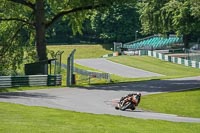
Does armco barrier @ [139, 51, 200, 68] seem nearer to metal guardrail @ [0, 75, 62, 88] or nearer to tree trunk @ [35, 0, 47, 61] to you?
tree trunk @ [35, 0, 47, 61]

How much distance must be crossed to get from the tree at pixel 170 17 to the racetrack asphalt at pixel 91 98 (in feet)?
144

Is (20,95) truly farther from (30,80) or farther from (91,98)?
(30,80)

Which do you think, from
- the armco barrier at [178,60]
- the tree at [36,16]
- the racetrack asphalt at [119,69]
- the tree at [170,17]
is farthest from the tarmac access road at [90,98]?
the tree at [170,17]

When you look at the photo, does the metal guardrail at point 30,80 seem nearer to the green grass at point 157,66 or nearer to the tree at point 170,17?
the green grass at point 157,66

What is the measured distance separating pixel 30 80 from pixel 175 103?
39.6ft

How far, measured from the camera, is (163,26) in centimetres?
8712

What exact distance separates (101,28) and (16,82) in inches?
3431

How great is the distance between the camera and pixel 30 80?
116ft

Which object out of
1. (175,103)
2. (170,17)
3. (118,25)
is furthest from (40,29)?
(118,25)

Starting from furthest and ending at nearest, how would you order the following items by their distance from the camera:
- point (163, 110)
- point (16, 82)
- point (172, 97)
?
point (16, 82)
point (172, 97)
point (163, 110)

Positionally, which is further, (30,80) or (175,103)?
(30,80)

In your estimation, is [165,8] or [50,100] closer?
[50,100]

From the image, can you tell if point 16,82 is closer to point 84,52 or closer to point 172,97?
point 172,97

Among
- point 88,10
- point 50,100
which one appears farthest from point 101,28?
point 50,100
